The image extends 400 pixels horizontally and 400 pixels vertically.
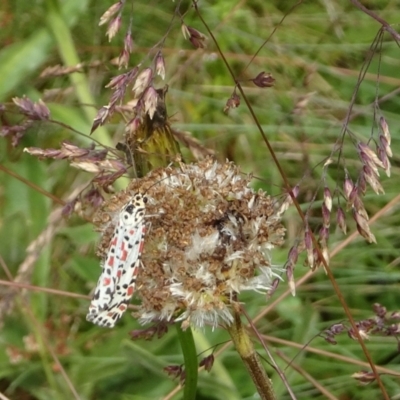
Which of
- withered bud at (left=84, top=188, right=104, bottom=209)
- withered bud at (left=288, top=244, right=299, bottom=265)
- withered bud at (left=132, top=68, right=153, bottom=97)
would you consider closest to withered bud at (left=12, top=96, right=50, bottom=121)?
withered bud at (left=84, top=188, right=104, bottom=209)

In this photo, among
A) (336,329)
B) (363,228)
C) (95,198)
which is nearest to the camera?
(363,228)

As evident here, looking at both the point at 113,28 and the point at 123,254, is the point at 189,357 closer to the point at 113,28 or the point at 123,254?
the point at 123,254

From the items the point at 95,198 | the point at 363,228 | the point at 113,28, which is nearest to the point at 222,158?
the point at 95,198

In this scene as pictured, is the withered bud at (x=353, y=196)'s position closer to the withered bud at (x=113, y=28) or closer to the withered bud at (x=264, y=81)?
the withered bud at (x=264, y=81)

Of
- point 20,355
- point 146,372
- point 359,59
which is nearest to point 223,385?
point 146,372

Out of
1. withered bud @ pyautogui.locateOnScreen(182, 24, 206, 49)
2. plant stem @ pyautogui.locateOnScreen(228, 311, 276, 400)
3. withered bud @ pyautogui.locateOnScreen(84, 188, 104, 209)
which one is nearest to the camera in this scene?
plant stem @ pyautogui.locateOnScreen(228, 311, 276, 400)

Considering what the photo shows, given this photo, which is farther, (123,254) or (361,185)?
(361,185)

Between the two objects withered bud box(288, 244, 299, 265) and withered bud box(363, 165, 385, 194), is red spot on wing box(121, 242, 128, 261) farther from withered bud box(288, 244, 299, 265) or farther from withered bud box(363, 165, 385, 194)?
withered bud box(363, 165, 385, 194)
